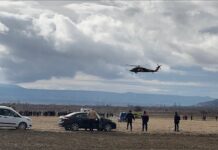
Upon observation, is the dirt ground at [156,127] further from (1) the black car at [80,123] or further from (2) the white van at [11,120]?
(2) the white van at [11,120]

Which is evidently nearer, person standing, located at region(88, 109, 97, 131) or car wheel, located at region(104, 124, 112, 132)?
person standing, located at region(88, 109, 97, 131)

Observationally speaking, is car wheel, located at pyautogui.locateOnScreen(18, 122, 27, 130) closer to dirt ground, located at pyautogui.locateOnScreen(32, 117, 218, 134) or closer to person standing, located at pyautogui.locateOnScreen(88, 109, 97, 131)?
dirt ground, located at pyautogui.locateOnScreen(32, 117, 218, 134)

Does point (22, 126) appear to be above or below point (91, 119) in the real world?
below

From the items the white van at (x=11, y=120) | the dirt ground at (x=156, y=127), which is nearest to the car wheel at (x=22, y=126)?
the white van at (x=11, y=120)

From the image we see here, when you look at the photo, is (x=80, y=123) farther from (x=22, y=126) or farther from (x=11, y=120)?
(x=11, y=120)

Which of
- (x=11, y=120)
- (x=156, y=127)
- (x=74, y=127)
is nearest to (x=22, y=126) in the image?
(x=11, y=120)

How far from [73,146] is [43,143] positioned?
183 centimetres

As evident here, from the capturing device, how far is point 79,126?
41.7m

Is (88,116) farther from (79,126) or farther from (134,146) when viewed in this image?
(134,146)

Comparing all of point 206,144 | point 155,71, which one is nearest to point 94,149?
point 206,144

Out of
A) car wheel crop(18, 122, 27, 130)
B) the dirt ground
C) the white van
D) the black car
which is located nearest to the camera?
the white van

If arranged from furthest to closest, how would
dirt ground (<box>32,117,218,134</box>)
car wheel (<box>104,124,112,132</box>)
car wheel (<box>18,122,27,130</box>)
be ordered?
dirt ground (<box>32,117,218,134</box>), car wheel (<box>104,124,112,132</box>), car wheel (<box>18,122,27,130</box>)

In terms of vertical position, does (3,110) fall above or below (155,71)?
below

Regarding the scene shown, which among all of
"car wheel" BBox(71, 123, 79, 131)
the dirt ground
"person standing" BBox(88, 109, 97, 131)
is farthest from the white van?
"person standing" BBox(88, 109, 97, 131)
